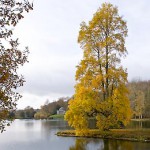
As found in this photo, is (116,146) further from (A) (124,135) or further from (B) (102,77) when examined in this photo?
(B) (102,77)

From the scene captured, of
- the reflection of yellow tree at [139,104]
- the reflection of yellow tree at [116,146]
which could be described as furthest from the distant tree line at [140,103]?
the reflection of yellow tree at [116,146]

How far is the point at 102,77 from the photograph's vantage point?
29.2 metres

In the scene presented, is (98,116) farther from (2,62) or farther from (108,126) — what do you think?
(2,62)

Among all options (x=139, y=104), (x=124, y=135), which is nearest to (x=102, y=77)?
(x=124, y=135)

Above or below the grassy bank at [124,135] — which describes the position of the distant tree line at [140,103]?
above

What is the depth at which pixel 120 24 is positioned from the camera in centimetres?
3012

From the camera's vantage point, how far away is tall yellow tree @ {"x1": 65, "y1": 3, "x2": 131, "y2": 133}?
28.3 m

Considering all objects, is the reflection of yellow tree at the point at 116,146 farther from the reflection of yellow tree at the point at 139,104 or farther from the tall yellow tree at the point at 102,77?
the reflection of yellow tree at the point at 139,104

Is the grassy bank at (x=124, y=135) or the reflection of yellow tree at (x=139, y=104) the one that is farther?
the reflection of yellow tree at (x=139, y=104)

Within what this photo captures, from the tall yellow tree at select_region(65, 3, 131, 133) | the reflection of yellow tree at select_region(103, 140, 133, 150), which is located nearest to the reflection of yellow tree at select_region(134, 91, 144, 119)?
the tall yellow tree at select_region(65, 3, 131, 133)

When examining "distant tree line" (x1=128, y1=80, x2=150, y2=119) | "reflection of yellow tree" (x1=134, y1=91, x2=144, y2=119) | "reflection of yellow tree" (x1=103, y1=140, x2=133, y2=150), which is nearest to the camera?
"reflection of yellow tree" (x1=103, y1=140, x2=133, y2=150)

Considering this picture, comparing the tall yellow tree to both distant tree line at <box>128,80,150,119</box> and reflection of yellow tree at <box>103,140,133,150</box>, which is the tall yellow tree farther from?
distant tree line at <box>128,80,150,119</box>

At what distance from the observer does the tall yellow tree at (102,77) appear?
92.8ft

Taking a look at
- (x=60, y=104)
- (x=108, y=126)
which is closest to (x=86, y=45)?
(x=108, y=126)
